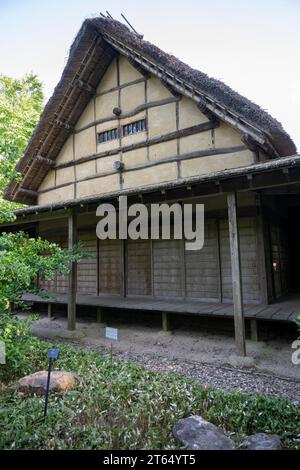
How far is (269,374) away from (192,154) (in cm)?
524

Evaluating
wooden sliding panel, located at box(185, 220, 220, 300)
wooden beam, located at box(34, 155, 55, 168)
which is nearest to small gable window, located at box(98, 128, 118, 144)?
wooden beam, located at box(34, 155, 55, 168)

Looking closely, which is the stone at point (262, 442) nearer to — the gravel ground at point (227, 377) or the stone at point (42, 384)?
the gravel ground at point (227, 377)

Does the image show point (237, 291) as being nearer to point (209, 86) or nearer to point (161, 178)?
point (161, 178)

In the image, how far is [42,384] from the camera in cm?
392

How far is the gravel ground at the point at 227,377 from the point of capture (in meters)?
4.21

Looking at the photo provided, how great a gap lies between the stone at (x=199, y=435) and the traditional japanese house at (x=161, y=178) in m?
2.53

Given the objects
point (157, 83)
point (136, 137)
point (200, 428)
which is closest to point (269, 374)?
point (200, 428)

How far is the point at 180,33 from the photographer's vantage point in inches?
336

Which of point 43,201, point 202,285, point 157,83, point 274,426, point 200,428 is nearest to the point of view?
point 200,428

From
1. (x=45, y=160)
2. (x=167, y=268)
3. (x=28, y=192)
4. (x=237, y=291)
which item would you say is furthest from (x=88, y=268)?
(x=237, y=291)

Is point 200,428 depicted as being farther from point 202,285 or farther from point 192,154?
point 192,154

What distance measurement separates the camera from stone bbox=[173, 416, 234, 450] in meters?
2.67

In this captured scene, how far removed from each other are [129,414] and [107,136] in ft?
26.8

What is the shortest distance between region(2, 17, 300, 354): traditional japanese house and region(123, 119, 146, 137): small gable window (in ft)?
0.12
